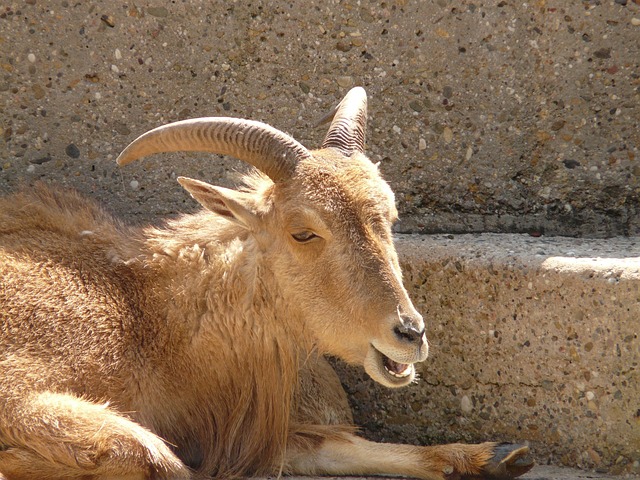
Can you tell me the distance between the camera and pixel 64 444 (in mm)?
4812

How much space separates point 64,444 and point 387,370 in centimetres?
163

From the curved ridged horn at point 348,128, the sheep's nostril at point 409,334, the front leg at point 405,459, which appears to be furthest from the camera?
the curved ridged horn at point 348,128

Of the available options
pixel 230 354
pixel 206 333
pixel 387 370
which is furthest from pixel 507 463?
pixel 206 333

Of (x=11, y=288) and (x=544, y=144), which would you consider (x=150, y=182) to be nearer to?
(x=11, y=288)

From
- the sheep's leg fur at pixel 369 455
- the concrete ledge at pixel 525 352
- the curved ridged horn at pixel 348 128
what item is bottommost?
the sheep's leg fur at pixel 369 455

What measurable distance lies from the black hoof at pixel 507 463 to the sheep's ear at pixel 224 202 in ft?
5.86

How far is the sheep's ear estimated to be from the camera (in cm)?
523

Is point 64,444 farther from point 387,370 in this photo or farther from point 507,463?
point 507,463

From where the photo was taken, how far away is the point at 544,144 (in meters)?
6.59

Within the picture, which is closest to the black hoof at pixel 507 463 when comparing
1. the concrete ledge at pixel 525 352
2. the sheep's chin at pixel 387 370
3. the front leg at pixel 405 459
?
the front leg at pixel 405 459

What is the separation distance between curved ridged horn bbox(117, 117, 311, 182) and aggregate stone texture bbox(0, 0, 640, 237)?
5.03 ft

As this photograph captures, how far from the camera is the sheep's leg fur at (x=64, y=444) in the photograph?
4.82 meters

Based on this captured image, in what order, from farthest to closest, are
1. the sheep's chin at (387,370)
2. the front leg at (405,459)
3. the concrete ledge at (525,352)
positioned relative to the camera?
the concrete ledge at (525,352) → the front leg at (405,459) → the sheep's chin at (387,370)

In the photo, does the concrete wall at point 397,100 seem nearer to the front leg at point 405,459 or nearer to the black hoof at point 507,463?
the front leg at point 405,459
